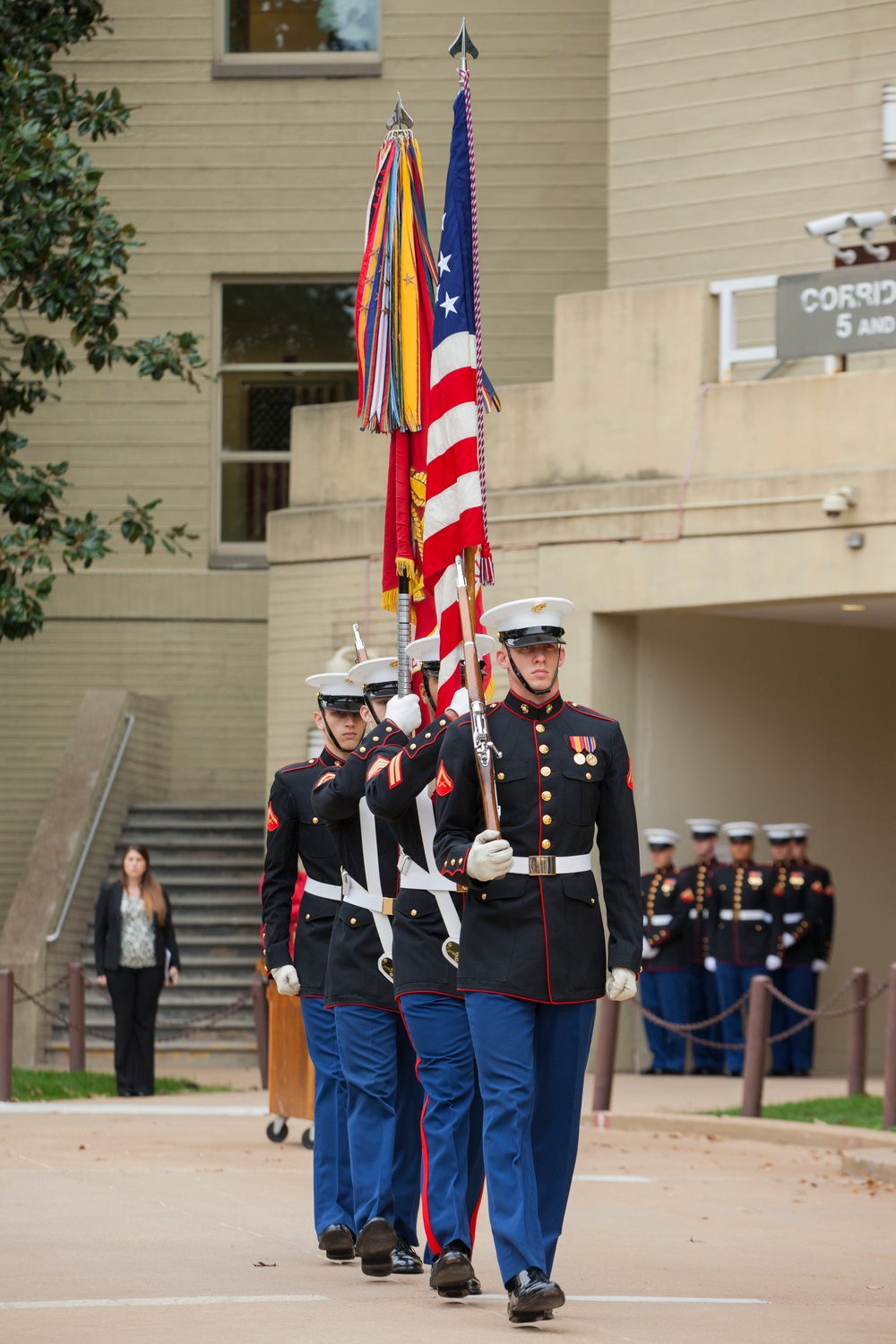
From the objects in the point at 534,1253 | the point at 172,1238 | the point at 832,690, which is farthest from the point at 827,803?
the point at 534,1253

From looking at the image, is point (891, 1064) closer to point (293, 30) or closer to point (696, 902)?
point (696, 902)

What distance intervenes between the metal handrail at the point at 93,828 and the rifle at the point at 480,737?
12.7m

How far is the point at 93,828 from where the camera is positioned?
20.7 metres

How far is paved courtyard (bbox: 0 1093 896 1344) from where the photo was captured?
268 inches

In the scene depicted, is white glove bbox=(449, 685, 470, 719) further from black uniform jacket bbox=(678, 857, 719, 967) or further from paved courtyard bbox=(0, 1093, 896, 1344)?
black uniform jacket bbox=(678, 857, 719, 967)

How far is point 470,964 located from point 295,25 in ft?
60.0

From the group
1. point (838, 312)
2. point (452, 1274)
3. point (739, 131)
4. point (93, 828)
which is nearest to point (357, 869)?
point (452, 1274)

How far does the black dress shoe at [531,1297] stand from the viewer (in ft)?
21.8

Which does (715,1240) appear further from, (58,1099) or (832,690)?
(832,690)

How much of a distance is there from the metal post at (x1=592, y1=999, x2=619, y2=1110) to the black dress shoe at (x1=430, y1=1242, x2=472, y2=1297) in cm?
742

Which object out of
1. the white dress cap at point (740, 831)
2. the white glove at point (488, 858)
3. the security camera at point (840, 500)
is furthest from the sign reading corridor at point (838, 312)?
the white glove at point (488, 858)

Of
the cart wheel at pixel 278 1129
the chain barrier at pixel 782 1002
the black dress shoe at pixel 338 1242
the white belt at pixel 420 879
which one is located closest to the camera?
the white belt at pixel 420 879

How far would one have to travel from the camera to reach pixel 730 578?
16.6 metres

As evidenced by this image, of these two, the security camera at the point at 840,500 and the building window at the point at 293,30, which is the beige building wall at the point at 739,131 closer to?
the security camera at the point at 840,500
